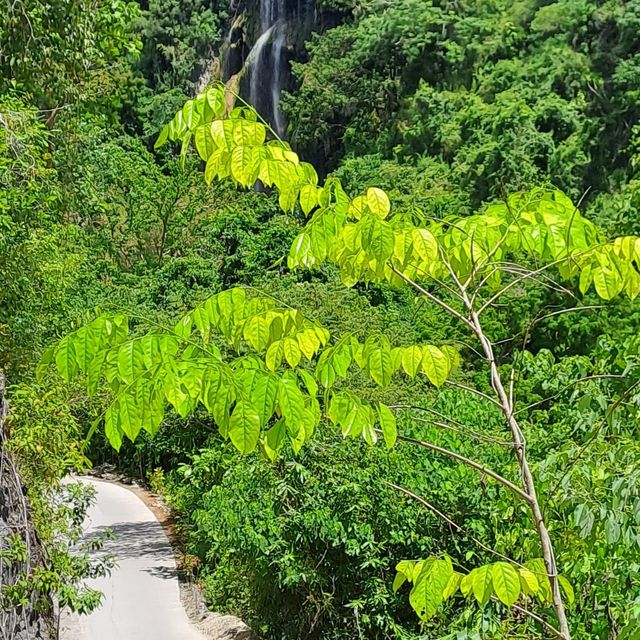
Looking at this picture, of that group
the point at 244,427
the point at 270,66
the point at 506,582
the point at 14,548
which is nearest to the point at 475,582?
the point at 506,582

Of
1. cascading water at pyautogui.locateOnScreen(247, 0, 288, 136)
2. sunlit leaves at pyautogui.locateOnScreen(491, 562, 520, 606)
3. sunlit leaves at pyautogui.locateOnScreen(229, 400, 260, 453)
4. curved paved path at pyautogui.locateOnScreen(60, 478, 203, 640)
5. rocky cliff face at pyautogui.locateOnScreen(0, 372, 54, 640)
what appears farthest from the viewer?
cascading water at pyautogui.locateOnScreen(247, 0, 288, 136)

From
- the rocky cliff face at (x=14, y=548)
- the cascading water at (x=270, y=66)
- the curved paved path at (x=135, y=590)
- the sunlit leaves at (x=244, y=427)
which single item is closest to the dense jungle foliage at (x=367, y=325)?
the sunlit leaves at (x=244, y=427)

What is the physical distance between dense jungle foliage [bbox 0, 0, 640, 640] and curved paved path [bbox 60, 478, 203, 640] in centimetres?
49

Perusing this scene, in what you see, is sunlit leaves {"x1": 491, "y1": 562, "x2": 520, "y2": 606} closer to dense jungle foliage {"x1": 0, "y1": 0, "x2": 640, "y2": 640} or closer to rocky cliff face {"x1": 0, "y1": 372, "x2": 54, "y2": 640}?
dense jungle foliage {"x1": 0, "y1": 0, "x2": 640, "y2": 640}

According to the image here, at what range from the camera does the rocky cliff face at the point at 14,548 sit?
170 inches

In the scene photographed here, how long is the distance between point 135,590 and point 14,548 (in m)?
5.05

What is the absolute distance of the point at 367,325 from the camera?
11.4 meters

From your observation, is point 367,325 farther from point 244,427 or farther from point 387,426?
point 244,427

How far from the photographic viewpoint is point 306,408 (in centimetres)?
174

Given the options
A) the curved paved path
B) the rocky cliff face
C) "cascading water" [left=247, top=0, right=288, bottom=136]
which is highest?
"cascading water" [left=247, top=0, right=288, bottom=136]

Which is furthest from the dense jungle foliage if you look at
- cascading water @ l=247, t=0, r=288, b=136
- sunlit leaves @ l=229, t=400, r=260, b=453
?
cascading water @ l=247, t=0, r=288, b=136

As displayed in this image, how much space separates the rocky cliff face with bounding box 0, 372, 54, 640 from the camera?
4.33 meters

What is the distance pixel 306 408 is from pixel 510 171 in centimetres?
1798

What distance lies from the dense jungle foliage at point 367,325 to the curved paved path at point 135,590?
0.49 metres
